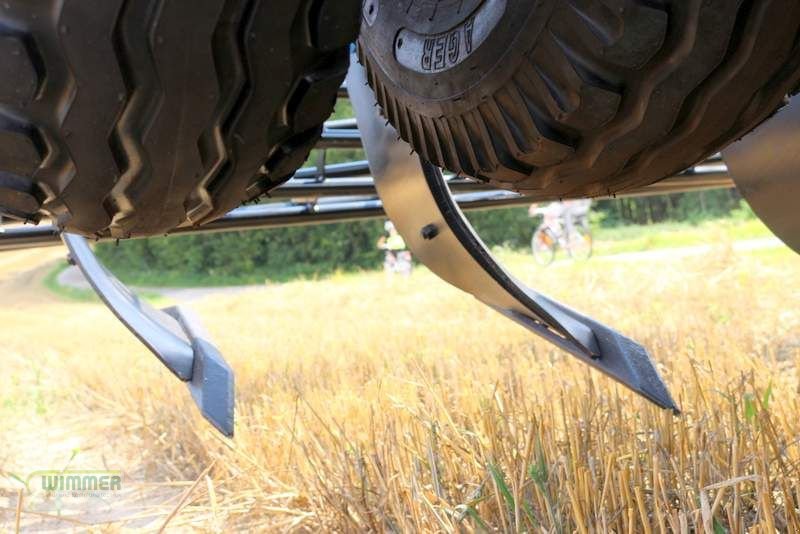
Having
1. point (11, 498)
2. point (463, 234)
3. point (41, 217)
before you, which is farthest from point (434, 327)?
point (41, 217)

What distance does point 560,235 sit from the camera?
9906 millimetres

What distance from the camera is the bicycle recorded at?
973cm

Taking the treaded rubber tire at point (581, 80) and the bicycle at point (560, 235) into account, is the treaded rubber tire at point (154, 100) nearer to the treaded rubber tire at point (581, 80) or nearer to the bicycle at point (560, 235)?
the treaded rubber tire at point (581, 80)

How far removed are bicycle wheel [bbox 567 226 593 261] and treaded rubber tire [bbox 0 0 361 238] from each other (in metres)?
9.45

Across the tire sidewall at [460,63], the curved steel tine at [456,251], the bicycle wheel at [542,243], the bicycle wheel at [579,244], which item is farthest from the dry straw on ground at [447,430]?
the bicycle wheel at [579,244]

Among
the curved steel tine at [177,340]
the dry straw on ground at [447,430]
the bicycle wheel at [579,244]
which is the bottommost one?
the dry straw on ground at [447,430]

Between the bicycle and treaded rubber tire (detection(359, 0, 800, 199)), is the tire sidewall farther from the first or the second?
the bicycle

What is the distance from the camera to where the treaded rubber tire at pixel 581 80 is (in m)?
0.61

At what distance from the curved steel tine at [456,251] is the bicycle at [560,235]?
27.8ft

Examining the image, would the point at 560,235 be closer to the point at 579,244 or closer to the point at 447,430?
the point at 579,244

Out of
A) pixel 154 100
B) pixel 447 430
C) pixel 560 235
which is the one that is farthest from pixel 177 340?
pixel 560 235

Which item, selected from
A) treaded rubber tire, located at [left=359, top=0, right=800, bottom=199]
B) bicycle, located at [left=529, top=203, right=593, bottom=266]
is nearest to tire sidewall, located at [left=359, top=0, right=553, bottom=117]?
treaded rubber tire, located at [left=359, top=0, right=800, bottom=199]

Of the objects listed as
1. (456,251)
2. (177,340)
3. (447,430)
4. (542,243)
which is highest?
(542,243)

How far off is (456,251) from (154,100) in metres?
0.61
